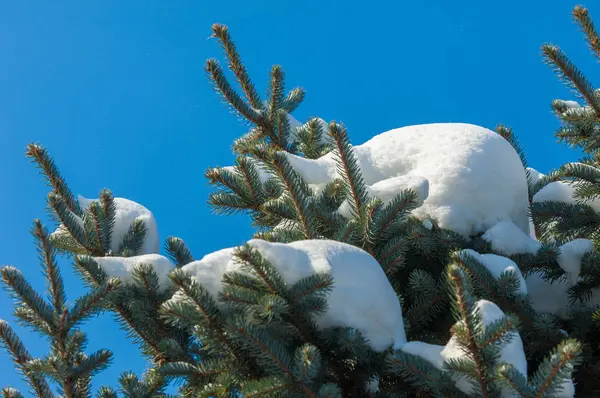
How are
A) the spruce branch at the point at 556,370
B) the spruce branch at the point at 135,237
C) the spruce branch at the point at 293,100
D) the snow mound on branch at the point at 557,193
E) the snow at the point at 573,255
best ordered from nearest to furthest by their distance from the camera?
the spruce branch at the point at 556,370 → the snow at the point at 573,255 → the spruce branch at the point at 135,237 → the snow mound on branch at the point at 557,193 → the spruce branch at the point at 293,100

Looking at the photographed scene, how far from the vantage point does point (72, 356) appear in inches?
109

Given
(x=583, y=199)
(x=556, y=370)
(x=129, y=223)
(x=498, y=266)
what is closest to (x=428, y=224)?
(x=498, y=266)

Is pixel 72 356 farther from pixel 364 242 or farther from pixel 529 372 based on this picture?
pixel 529 372

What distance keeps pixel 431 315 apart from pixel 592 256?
94 cm

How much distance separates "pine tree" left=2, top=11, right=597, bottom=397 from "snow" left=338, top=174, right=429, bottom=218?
40 millimetres

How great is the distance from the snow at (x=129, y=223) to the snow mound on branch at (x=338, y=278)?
1.17 meters

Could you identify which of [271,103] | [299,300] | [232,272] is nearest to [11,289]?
[232,272]

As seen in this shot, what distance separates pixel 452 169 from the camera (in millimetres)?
3832

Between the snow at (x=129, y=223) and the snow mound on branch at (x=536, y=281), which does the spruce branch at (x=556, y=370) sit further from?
the snow at (x=129, y=223)

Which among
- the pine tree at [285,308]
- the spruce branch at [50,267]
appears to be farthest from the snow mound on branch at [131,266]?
the spruce branch at [50,267]

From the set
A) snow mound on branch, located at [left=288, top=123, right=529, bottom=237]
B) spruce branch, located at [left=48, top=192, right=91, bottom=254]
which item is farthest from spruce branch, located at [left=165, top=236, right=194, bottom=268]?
snow mound on branch, located at [left=288, top=123, right=529, bottom=237]

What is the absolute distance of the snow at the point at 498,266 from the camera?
10.2 ft

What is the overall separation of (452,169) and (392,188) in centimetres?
49

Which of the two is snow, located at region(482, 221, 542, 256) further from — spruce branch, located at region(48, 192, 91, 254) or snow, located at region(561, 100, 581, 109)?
spruce branch, located at region(48, 192, 91, 254)
